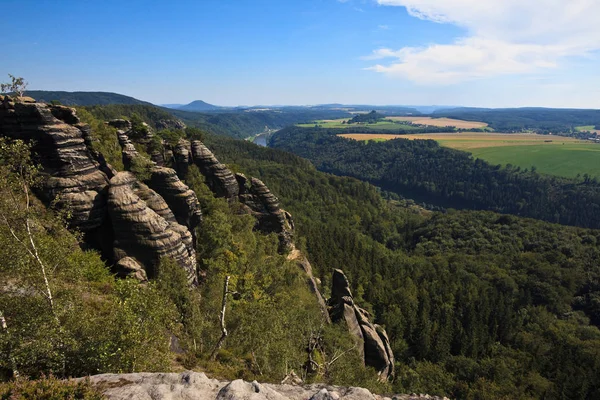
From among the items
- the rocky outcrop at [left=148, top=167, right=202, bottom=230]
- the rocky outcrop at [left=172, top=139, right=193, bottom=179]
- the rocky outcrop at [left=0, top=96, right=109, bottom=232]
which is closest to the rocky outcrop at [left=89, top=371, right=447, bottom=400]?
the rocky outcrop at [left=0, top=96, right=109, bottom=232]

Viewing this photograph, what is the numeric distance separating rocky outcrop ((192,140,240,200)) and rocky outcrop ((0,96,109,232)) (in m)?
28.9

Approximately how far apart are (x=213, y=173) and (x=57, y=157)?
31197 millimetres

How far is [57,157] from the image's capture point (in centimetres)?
3438

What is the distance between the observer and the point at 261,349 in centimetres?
2745

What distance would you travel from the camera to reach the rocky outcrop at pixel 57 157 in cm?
3353

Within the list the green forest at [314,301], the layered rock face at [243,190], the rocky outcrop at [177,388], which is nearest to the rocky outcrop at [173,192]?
the green forest at [314,301]

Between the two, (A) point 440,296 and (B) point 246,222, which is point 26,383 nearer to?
(B) point 246,222

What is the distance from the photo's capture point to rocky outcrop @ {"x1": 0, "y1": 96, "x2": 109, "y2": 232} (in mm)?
33531

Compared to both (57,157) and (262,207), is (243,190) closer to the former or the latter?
(262,207)

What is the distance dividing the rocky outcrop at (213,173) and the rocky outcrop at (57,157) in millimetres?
28874

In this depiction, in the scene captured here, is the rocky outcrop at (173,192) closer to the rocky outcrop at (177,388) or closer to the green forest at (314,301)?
the green forest at (314,301)

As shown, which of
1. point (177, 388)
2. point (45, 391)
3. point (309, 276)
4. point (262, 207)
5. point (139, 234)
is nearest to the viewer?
point (45, 391)

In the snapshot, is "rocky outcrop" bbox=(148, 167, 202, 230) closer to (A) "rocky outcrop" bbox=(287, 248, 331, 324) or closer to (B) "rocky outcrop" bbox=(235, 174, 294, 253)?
(B) "rocky outcrop" bbox=(235, 174, 294, 253)

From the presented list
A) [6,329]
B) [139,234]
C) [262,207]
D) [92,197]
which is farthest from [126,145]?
[6,329]
